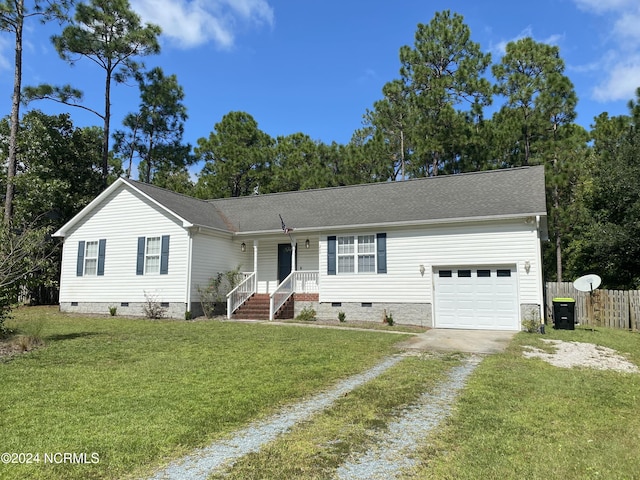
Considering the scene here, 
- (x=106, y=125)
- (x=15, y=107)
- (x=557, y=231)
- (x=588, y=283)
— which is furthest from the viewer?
(x=106, y=125)

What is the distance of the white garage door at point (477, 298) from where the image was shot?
1433 centimetres

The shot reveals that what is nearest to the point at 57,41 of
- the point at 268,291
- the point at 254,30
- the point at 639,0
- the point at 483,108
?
the point at 254,30

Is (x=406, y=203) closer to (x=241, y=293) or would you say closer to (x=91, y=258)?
(x=241, y=293)

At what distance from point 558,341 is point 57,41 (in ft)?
98.2

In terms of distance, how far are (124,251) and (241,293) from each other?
5.39m

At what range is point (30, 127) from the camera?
80.2ft

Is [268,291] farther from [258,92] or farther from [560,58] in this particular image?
[560,58]

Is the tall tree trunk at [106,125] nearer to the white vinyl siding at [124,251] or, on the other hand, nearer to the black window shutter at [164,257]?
the white vinyl siding at [124,251]

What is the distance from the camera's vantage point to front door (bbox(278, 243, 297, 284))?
19.1m

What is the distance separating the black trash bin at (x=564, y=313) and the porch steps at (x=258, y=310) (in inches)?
372

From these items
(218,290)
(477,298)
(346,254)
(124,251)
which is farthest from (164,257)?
(477,298)

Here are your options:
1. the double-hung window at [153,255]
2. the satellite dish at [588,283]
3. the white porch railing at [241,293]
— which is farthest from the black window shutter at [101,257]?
the satellite dish at [588,283]

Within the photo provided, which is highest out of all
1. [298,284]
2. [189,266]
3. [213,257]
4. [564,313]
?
[213,257]

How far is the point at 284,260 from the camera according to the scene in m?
19.2
